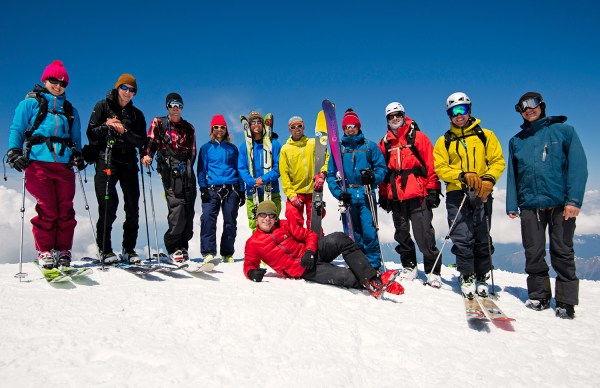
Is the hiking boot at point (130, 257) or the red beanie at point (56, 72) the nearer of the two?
the red beanie at point (56, 72)

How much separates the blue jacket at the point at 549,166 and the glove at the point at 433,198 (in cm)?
132

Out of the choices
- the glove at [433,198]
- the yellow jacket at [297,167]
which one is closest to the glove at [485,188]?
the glove at [433,198]

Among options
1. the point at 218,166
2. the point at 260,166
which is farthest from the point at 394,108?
the point at 218,166

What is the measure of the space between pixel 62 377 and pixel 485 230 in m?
6.23

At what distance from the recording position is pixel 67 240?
594 cm

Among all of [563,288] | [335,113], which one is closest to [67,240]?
[335,113]

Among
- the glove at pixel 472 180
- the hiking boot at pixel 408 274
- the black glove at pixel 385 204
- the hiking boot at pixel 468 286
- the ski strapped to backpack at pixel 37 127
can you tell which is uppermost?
the ski strapped to backpack at pixel 37 127

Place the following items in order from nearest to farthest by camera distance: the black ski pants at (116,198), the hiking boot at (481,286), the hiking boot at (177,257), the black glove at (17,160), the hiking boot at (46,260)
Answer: the black glove at (17,160), the hiking boot at (46,260), the hiking boot at (481,286), the black ski pants at (116,198), the hiking boot at (177,257)

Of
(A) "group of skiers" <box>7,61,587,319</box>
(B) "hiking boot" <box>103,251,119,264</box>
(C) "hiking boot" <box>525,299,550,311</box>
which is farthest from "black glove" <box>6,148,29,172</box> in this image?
(C) "hiking boot" <box>525,299,550,311</box>

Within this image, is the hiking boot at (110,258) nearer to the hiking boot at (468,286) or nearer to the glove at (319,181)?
the glove at (319,181)

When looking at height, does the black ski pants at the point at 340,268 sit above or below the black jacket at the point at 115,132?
below

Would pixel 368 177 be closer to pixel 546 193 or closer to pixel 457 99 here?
→ pixel 457 99

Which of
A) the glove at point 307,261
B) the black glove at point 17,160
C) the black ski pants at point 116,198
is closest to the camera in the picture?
the black glove at point 17,160

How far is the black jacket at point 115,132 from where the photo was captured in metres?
6.57
